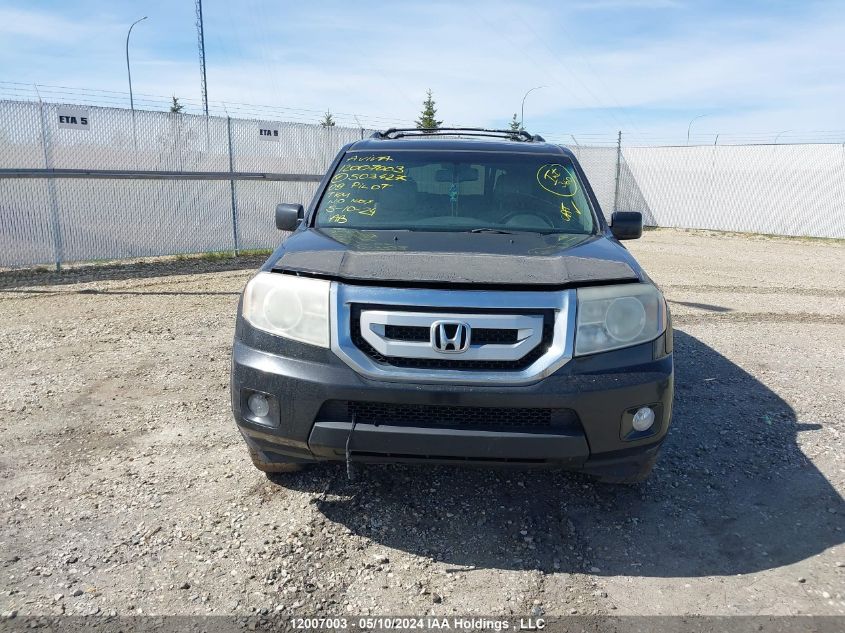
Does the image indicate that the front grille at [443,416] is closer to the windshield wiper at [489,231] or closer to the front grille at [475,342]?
the front grille at [475,342]

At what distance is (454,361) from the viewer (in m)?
2.76

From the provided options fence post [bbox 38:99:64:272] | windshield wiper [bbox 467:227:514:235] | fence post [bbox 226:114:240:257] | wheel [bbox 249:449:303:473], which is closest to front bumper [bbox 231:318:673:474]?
wheel [bbox 249:449:303:473]

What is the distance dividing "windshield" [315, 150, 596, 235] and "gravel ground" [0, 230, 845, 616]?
146 centimetres

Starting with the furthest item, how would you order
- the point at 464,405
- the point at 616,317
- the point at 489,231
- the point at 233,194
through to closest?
1. the point at 233,194
2. the point at 489,231
3. the point at 616,317
4. the point at 464,405

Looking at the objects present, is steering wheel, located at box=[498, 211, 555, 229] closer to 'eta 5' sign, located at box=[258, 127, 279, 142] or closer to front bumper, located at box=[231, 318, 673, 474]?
front bumper, located at box=[231, 318, 673, 474]

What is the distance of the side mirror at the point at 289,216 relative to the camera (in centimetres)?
440

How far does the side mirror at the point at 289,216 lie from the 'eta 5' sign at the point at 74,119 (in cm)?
807

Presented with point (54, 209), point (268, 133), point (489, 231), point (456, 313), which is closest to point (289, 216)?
point (489, 231)

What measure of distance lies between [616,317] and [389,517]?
4.71 ft

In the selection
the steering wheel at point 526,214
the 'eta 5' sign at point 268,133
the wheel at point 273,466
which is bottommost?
the wheel at point 273,466

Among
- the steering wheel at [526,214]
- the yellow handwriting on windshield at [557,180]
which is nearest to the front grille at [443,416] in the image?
the steering wheel at [526,214]

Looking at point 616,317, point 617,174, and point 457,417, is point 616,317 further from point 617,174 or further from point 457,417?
point 617,174

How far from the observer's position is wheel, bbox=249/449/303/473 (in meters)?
3.21

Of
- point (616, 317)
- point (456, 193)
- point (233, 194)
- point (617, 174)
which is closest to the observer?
point (616, 317)
